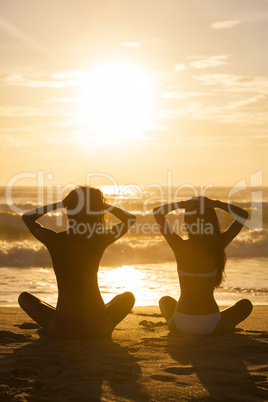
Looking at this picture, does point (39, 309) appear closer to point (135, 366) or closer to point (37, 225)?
point (37, 225)

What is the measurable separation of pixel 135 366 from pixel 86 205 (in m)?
1.51

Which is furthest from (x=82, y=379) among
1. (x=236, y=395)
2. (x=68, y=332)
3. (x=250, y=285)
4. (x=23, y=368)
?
(x=250, y=285)

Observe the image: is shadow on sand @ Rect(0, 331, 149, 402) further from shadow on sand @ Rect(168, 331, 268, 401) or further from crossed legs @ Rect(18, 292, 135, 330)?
shadow on sand @ Rect(168, 331, 268, 401)

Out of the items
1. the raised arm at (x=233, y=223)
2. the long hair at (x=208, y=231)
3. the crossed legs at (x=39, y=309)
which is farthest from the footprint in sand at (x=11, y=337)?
the raised arm at (x=233, y=223)

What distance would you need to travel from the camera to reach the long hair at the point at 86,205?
502cm

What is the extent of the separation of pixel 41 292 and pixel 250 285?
3838 mm

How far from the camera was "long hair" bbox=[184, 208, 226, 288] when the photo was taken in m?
5.24

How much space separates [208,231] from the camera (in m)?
5.34

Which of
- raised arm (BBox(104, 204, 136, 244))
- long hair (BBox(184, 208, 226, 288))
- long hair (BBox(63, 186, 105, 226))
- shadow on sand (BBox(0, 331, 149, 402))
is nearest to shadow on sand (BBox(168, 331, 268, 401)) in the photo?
shadow on sand (BBox(0, 331, 149, 402))

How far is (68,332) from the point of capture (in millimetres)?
5277

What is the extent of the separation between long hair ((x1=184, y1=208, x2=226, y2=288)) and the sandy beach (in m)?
0.79

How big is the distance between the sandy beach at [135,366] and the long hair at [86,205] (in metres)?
1.15

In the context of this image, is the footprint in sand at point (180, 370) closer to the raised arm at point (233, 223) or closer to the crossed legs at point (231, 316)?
the crossed legs at point (231, 316)

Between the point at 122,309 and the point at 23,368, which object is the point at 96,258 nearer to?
the point at 122,309
